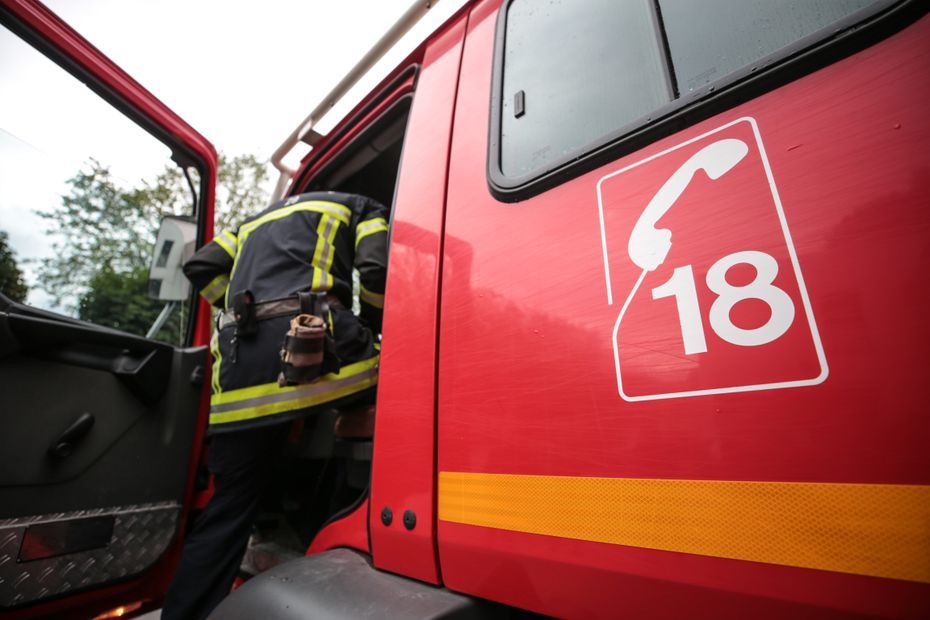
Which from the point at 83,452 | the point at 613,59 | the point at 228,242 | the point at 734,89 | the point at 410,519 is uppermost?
the point at 228,242

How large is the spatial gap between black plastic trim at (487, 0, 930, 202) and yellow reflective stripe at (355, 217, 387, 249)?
76 centimetres

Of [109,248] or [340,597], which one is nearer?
[340,597]

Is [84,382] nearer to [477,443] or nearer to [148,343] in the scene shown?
[148,343]

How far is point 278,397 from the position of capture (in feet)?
4.42

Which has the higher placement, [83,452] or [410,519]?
[83,452]

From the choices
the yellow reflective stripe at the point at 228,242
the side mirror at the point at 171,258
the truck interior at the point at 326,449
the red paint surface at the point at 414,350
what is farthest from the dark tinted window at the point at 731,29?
the side mirror at the point at 171,258

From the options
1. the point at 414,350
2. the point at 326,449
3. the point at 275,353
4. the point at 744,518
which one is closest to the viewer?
Result: the point at 744,518

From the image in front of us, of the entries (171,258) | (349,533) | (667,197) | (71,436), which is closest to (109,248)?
(171,258)

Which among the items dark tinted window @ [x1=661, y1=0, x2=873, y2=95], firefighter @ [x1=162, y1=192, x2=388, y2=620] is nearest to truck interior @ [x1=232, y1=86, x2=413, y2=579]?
firefighter @ [x1=162, y1=192, x2=388, y2=620]

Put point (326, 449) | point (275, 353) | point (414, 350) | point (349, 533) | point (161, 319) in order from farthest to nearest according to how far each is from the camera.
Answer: point (161, 319), point (326, 449), point (275, 353), point (349, 533), point (414, 350)

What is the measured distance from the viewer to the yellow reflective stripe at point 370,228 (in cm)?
155

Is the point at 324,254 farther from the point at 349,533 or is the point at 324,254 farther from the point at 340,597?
the point at 340,597

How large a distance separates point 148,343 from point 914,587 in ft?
7.33

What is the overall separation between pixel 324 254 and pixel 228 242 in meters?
0.55
